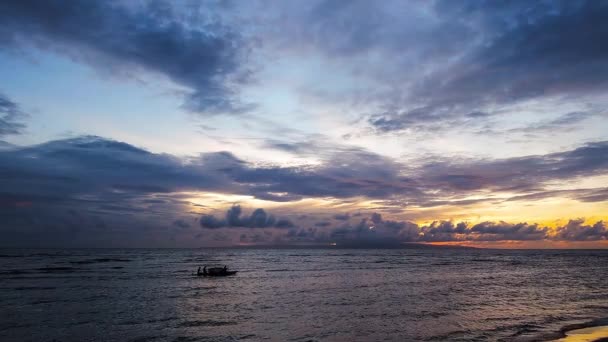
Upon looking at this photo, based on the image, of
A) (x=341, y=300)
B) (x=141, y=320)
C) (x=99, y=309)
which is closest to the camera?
(x=141, y=320)

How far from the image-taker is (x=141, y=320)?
2873 centimetres

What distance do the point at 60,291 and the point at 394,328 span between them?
3928 centimetres

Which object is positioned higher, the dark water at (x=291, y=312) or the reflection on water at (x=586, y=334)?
the reflection on water at (x=586, y=334)

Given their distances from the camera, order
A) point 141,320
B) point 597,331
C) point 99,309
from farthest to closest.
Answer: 1. point 99,309
2. point 141,320
3. point 597,331

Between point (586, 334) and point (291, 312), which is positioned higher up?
point (586, 334)

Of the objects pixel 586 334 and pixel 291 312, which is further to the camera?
pixel 291 312

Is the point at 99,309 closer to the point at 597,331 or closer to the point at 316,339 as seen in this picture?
the point at 316,339

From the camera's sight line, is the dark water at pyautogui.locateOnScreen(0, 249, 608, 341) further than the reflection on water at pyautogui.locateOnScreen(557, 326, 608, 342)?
Yes

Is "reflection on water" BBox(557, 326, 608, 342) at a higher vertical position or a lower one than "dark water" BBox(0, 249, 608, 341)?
higher

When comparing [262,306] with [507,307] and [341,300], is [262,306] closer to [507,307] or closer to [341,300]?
[341,300]

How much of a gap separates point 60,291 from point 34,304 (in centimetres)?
986

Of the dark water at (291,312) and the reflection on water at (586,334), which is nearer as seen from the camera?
the reflection on water at (586,334)

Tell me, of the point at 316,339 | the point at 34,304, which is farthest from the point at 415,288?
the point at 34,304

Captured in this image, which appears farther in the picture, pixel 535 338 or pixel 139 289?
pixel 139 289
